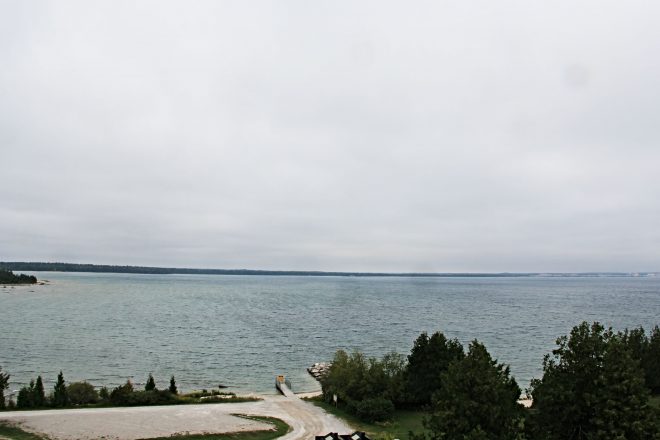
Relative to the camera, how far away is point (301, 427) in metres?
39.2

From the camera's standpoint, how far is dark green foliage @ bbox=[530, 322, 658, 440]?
884 inches

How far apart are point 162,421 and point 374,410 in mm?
16806

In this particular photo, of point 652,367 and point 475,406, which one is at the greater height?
point 475,406

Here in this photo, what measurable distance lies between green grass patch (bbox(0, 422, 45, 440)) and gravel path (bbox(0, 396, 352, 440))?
69 cm

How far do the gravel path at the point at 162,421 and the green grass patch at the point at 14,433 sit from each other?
69 centimetres

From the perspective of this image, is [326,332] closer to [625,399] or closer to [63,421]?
[63,421]

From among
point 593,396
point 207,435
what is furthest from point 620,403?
point 207,435

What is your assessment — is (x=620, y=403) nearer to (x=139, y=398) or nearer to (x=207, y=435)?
(x=207, y=435)

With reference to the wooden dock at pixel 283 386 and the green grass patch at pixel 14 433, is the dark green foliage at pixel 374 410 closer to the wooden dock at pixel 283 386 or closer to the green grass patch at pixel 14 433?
the wooden dock at pixel 283 386

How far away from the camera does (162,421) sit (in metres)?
38.8

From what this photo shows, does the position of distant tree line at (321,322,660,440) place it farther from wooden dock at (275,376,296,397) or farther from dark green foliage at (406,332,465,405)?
Answer: wooden dock at (275,376,296,397)

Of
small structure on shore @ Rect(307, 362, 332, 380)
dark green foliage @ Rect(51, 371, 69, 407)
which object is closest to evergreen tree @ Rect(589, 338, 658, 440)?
dark green foliage @ Rect(51, 371, 69, 407)

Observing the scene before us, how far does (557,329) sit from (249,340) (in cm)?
6938

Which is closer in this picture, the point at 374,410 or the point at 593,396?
the point at 593,396
